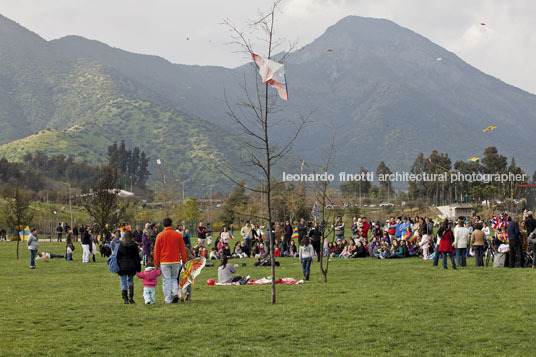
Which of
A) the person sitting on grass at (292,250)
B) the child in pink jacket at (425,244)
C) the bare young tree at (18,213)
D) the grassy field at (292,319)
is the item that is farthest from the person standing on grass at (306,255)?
the bare young tree at (18,213)

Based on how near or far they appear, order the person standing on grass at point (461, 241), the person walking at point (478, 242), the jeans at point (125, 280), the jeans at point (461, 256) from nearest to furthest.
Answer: the jeans at point (125, 280)
the person standing on grass at point (461, 241)
the person walking at point (478, 242)
the jeans at point (461, 256)

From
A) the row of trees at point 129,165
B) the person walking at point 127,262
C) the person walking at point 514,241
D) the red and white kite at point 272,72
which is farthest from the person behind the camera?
the row of trees at point 129,165

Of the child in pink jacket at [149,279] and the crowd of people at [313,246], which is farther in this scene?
the crowd of people at [313,246]

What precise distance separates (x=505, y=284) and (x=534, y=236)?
13.5ft

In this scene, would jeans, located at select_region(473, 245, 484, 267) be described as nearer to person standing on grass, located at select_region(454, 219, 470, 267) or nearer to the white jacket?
person standing on grass, located at select_region(454, 219, 470, 267)

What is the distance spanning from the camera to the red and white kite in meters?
12.9

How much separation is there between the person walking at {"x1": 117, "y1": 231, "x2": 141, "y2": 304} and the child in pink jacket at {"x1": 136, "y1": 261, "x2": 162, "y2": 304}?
0.86 ft

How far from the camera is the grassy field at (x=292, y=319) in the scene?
354 inches

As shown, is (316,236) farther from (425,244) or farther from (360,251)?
(360,251)

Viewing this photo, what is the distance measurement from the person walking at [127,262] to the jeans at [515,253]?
40.3 ft

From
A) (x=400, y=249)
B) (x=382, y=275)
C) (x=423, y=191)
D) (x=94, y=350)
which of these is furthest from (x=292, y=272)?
(x=423, y=191)

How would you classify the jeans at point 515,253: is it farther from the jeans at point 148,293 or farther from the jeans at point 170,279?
the jeans at point 148,293

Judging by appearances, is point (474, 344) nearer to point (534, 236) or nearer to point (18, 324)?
point (18, 324)

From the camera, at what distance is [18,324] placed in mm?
10836
